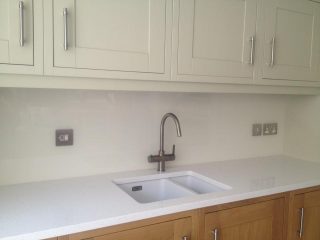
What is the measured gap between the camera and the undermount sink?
157cm

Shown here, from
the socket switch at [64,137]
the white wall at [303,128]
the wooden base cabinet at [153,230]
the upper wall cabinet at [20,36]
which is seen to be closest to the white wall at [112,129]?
the socket switch at [64,137]

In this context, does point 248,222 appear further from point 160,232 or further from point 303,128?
point 303,128

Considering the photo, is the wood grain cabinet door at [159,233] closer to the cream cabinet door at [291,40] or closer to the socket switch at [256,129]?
the cream cabinet door at [291,40]

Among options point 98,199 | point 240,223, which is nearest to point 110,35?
point 98,199

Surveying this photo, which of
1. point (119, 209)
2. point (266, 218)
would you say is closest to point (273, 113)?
point (266, 218)

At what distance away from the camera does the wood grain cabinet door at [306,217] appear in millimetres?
1576

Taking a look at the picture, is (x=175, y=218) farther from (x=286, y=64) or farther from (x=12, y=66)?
(x=286, y=64)

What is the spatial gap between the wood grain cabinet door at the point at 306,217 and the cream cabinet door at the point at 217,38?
2.48 ft

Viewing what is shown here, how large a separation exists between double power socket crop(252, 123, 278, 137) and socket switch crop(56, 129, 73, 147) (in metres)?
1.33

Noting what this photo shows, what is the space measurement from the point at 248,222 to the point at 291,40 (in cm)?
112

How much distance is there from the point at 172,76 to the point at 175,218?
2.18 feet

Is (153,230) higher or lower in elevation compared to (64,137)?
lower

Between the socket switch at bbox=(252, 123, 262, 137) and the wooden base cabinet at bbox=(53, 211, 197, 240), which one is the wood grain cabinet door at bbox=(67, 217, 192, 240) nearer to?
the wooden base cabinet at bbox=(53, 211, 197, 240)

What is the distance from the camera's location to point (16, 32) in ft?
3.52
